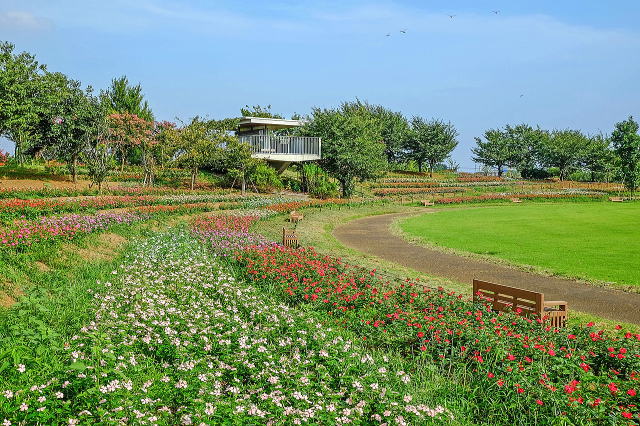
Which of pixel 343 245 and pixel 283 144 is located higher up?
pixel 283 144

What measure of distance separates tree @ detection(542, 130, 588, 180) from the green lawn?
3802 centimetres

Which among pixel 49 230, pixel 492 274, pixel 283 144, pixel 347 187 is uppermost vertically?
pixel 283 144

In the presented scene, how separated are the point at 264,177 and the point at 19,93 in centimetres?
1790

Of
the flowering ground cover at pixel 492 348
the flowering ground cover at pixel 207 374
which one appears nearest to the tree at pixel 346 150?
the flowering ground cover at pixel 492 348

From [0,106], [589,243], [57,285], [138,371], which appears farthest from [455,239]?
[0,106]

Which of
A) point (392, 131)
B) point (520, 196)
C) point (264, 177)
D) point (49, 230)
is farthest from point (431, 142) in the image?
point (49, 230)

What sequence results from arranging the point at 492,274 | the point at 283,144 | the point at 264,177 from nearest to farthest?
the point at 492,274, the point at 264,177, the point at 283,144

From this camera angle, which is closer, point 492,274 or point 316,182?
point 492,274

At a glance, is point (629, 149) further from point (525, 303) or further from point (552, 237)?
point (525, 303)

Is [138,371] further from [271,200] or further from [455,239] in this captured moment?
[271,200]

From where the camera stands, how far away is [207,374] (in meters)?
6.70

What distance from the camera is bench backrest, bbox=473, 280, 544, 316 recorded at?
33.7 ft

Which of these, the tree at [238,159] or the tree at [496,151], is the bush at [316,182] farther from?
the tree at [496,151]

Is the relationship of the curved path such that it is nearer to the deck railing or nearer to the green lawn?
the green lawn
